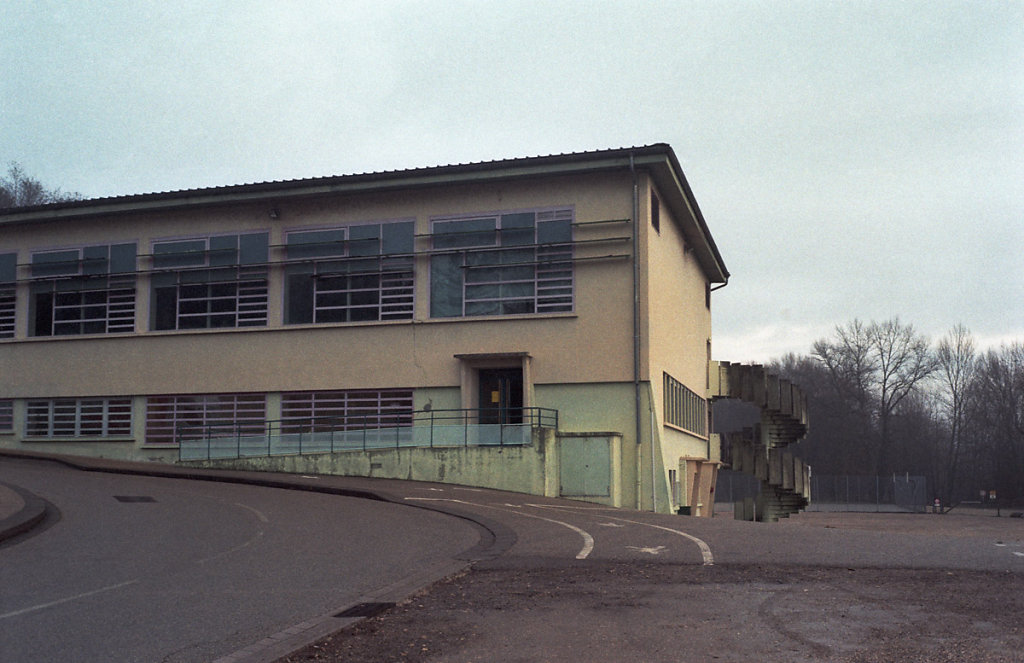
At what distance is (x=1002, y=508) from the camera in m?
74.3

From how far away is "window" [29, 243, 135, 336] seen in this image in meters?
34.9

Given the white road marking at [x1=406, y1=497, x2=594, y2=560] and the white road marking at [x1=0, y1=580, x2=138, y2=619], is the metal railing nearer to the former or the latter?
the white road marking at [x1=406, y1=497, x2=594, y2=560]

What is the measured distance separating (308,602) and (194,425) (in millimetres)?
25213

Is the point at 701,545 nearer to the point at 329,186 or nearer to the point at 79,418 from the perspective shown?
the point at 329,186

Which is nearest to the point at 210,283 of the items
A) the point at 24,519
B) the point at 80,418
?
the point at 80,418

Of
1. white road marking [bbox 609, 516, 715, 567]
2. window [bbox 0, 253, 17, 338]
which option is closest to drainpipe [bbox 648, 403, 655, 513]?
white road marking [bbox 609, 516, 715, 567]

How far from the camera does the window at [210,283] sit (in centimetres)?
3341

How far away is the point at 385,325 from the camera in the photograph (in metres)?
31.6

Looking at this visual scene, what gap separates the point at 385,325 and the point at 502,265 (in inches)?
158

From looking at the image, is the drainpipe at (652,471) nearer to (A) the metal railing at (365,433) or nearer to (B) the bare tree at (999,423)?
(A) the metal railing at (365,433)

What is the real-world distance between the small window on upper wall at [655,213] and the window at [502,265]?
2.59 meters

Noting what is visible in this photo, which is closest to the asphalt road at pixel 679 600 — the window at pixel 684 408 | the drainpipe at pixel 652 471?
the drainpipe at pixel 652 471

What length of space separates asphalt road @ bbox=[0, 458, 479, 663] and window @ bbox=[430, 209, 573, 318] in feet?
34.4

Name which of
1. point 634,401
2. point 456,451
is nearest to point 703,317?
point 634,401
